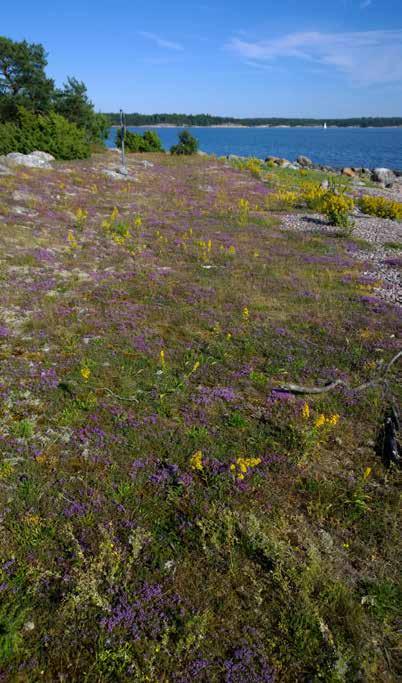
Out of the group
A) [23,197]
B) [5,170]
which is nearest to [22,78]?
[5,170]

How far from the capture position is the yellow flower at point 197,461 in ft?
21.6

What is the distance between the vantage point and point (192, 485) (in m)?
6.56

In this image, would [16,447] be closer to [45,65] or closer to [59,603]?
[59,603]

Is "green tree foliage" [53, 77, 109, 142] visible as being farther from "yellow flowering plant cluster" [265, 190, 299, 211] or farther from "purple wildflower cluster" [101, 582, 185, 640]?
"purple wildflower cluster" [101, 582, 185, 640]

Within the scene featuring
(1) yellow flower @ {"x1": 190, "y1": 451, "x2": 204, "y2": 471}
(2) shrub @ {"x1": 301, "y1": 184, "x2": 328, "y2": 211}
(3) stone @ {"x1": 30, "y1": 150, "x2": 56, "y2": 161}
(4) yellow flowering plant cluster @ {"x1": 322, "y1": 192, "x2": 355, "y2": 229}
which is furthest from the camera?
(3) stone @ {"x1": 30, "y1": 150, "x2": 56, "y2": 161}

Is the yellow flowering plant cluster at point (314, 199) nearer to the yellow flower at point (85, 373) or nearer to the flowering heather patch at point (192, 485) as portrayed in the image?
the flowering heather patch at point (192, 485)

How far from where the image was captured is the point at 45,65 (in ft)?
157

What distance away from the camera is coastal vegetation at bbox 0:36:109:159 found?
41094 mm

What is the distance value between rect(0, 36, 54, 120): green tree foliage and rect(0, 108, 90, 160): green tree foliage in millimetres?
4614

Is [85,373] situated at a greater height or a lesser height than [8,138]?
lesser

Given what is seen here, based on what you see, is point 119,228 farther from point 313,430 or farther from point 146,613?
point 146,613

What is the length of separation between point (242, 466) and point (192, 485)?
0.95 m

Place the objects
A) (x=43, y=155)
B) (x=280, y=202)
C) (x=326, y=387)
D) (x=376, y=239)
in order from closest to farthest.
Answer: (x=326, y=387) < (x=376, y=239) < (x=280, y=202) < (x=43, y=155)

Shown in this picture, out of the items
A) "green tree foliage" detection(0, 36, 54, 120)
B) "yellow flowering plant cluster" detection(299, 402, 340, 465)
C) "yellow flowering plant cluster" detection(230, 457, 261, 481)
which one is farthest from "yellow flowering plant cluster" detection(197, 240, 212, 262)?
"green tree foliage" detection(0, 36, 54, 120)
